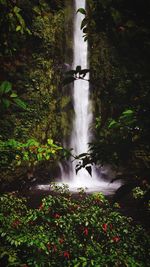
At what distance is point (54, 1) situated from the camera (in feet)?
6.83

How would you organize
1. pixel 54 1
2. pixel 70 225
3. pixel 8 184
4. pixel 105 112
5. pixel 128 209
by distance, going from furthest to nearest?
pixel 8 184, pixel 128 209, pixel 70 225, pixel 54 1, pixel 105 112

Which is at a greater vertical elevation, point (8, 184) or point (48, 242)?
point (8, 184)

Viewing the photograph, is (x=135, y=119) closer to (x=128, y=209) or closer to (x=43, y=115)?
(x=128, y=209)

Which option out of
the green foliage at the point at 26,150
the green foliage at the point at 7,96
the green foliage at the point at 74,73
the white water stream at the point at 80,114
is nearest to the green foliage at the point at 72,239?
the green foliage at the point at 26,150

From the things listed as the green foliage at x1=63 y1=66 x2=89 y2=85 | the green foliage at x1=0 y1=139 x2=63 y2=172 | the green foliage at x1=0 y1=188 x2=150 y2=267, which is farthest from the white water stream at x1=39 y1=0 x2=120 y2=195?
the green foliage at x1=63 y1=66 x2=89 y2=85

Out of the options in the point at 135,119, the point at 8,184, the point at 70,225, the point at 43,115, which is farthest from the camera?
the point at 43,115

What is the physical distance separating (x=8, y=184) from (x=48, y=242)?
6.00 meters

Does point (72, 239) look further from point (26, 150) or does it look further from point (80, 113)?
point (80, 113)

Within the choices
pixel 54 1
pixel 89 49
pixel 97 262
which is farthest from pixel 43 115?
pixel 54 1

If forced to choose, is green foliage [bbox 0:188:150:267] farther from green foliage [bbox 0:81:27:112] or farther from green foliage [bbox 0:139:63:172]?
green foliage [bbox 0:81:27:112]

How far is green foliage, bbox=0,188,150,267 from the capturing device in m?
3.13

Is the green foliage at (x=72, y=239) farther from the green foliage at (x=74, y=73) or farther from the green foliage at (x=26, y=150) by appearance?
the green foliage at (x=74, y=73)

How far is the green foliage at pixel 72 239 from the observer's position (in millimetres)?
3133

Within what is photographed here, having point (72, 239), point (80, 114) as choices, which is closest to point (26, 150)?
point (72, 239)
